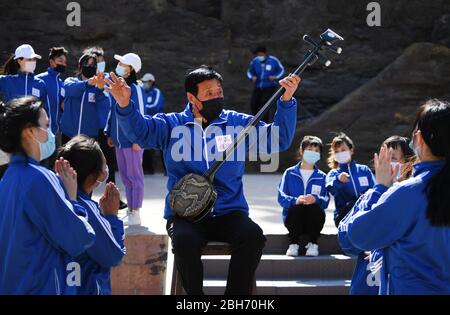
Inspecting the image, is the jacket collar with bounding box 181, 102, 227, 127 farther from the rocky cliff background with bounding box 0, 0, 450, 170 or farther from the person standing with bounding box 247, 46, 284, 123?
the rocky cliff background with bounding box 0, 0, 450, 170

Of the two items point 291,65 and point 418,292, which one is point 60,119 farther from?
point 291,65

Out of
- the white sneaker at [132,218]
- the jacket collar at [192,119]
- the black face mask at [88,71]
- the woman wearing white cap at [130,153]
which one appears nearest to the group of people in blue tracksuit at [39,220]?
the jacket collar at [192,119]

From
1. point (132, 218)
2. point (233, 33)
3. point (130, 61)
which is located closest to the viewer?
point (132, 218)

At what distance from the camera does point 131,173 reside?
8.24 m

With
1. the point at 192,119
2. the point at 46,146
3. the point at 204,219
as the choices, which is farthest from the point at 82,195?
the point at 192,119

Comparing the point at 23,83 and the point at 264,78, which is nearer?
the point at 23,83

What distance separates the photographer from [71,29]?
16531 millimetres

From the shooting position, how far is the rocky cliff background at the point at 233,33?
16531 millimetres

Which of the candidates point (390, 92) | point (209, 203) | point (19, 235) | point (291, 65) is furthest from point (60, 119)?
point (291, 65)

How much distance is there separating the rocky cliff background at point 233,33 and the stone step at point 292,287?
30.8ft

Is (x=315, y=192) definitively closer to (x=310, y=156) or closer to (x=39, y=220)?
(x=310, y=156)

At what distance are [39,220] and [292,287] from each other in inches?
132

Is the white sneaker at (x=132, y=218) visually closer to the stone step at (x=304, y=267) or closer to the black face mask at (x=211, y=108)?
the stone step at (x=304, y=267)

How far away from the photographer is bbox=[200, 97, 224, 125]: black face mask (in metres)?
5.78
